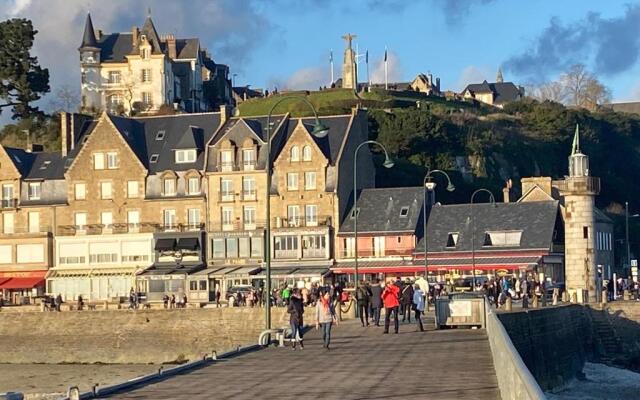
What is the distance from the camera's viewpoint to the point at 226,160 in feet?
277

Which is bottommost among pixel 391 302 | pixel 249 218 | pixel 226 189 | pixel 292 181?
pixel 391 302

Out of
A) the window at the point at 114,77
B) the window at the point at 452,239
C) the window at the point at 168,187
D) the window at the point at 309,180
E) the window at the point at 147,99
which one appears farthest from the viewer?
the window at the point at 114,77

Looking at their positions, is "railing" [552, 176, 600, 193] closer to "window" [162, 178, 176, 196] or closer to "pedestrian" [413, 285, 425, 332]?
"pedestrian" [413, 285, 425, 332]

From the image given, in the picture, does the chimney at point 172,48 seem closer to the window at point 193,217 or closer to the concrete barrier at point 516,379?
the window at point 193,217

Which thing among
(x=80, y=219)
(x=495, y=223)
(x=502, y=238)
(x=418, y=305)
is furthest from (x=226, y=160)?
(x=418, y=305)

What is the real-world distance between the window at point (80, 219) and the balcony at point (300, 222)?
12.6m

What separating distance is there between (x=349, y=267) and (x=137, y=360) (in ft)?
72.7

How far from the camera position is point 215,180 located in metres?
84.7

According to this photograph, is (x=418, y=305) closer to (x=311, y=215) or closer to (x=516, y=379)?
(x=516, y=379)

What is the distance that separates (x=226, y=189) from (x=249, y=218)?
239cm

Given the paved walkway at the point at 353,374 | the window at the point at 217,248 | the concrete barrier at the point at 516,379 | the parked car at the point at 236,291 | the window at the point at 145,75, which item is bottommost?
the paved walkway at the point at 353,374

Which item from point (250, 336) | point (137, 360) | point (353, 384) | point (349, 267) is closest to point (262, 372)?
point (353, 384)

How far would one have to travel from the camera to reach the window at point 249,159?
84188 millimetres

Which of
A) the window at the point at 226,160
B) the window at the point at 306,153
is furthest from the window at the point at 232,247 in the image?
the window at the point at 306,153
